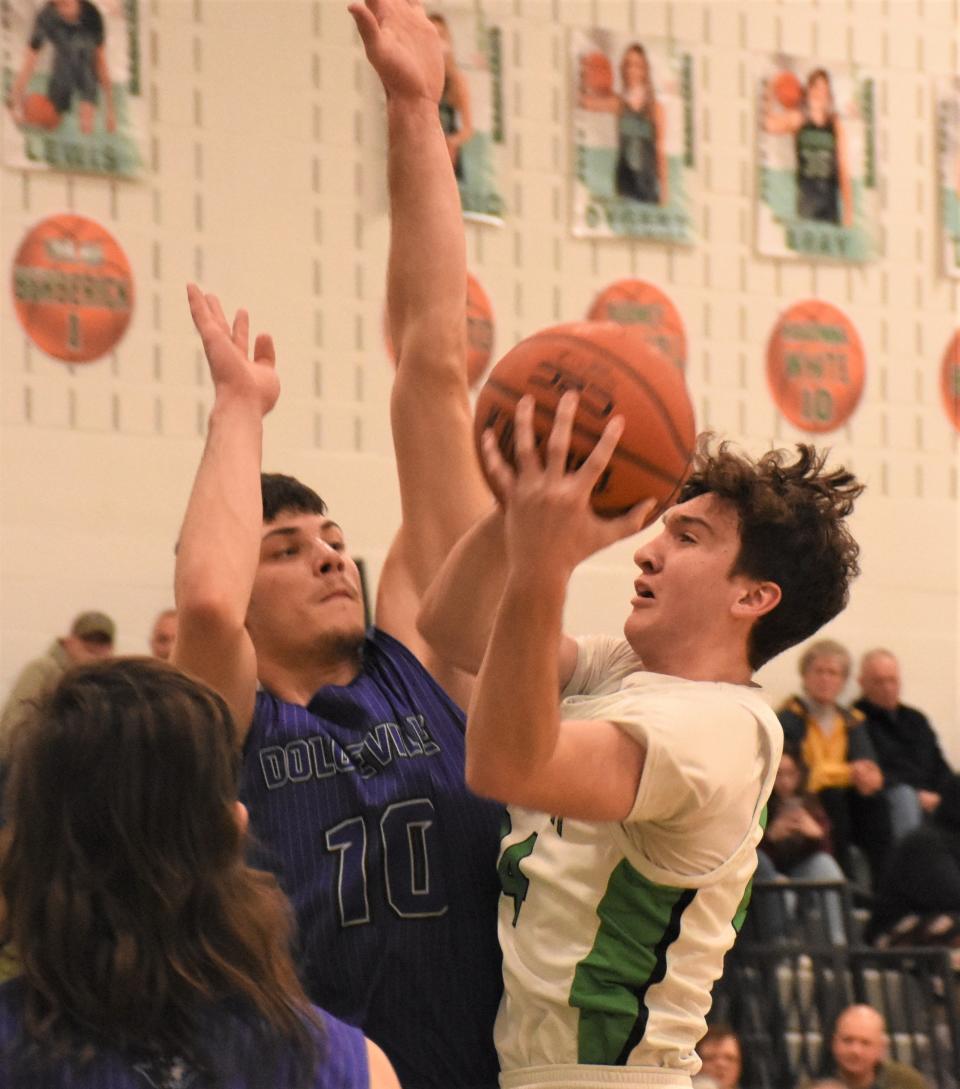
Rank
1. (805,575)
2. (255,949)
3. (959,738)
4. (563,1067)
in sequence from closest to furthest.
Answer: (255,949)
(563,1067)
(805,575)
(959,738)

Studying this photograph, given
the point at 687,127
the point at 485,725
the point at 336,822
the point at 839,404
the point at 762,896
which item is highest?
the point at 687,127

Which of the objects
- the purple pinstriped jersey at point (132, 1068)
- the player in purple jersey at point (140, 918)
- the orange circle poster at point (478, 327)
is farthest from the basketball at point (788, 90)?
the purple pinstriped jersey at point (132, 1068)

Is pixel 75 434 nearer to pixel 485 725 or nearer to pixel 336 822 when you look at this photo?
pixel 336 822

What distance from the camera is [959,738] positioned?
10266mm

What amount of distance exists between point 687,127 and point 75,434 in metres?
3.90

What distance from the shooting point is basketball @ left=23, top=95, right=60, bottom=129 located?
875 centimetres

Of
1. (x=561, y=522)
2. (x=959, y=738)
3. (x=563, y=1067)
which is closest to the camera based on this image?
(x=561, y=522)

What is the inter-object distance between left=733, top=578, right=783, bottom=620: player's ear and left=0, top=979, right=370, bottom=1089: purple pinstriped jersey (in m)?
1.11

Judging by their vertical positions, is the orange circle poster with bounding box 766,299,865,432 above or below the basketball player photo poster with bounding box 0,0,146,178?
below

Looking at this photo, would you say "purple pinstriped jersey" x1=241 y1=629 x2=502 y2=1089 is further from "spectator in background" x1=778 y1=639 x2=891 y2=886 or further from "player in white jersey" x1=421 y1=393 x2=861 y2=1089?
"spectator in background" x1=778 y1=639 x2=891 y2=886

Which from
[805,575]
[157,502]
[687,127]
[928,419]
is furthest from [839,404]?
[805,575]

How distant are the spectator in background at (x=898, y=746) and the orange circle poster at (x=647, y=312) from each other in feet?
6.47

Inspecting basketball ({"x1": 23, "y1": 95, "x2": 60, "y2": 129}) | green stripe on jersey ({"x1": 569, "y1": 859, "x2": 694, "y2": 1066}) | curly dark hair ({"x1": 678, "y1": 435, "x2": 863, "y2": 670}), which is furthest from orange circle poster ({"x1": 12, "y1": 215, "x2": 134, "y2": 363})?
green stripe on jersey ({"x1": 569, "y1": 859, "x2": 694, "y2": 1066})

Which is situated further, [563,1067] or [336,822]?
[336,822]
